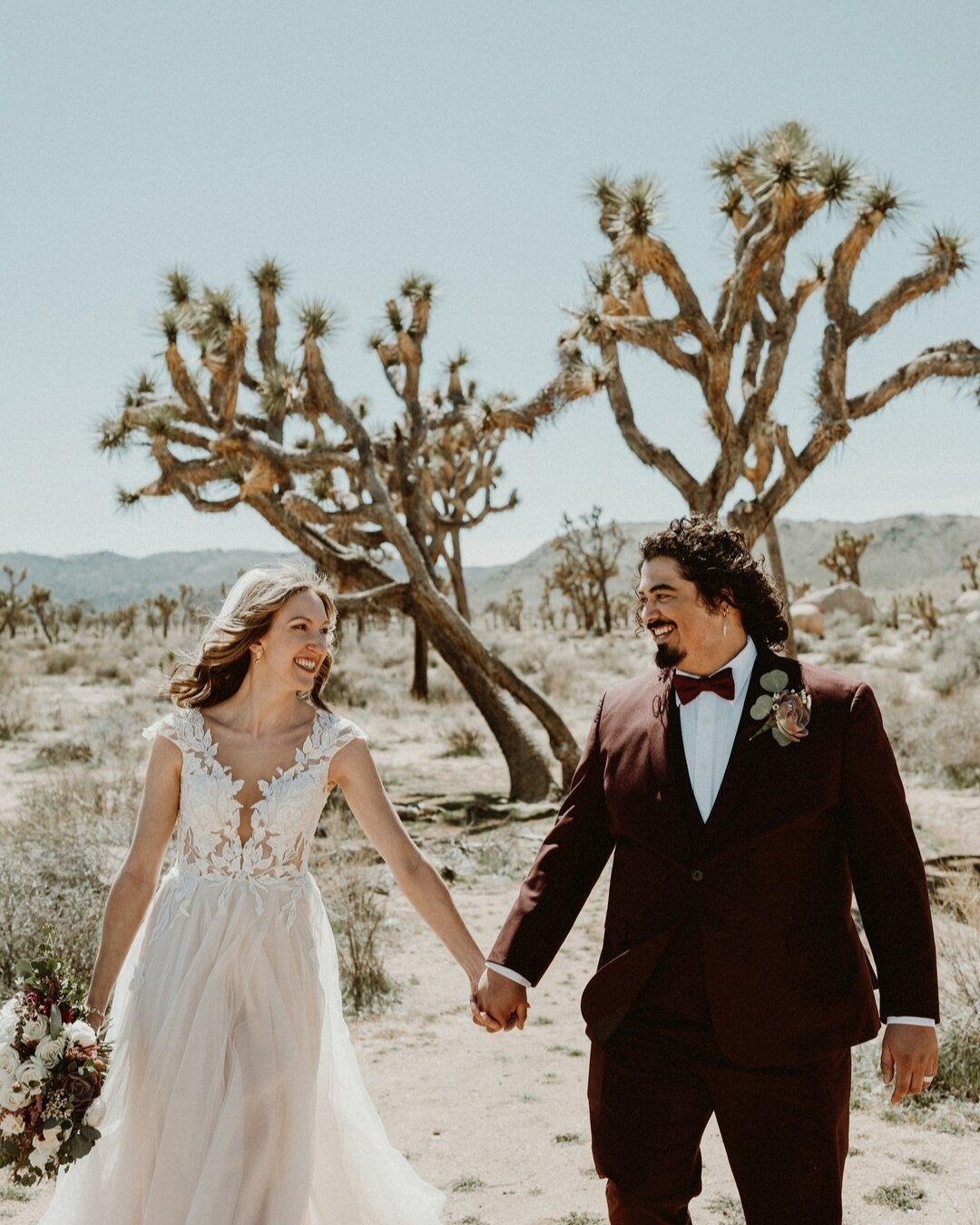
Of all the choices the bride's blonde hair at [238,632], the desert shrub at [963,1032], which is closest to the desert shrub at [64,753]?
the desert shrub at [963,1032]

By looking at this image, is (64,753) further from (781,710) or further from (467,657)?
(781,710)

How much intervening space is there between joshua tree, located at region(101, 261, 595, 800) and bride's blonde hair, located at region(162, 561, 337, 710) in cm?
734

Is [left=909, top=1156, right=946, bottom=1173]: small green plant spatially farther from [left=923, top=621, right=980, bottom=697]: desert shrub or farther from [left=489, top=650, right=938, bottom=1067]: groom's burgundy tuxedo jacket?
[left=923, top=621, right=980, bottom=697]: desert shrub

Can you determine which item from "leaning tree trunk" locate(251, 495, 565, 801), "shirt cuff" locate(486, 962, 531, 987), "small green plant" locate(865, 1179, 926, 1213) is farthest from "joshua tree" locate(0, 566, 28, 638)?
"shirt cuff" locate(486, 962, 531, 987)

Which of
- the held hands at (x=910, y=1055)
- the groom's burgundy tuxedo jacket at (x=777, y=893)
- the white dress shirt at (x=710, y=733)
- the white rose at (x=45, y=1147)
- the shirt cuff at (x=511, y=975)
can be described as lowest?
the white rose at (x=45, y=1147)

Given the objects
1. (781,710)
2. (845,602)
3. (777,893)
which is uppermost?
(781,710)

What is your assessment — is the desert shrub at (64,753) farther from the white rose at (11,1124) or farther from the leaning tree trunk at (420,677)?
the white rose at (11,1124)

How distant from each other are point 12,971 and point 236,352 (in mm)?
7515

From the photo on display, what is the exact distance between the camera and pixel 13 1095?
238 centimetres

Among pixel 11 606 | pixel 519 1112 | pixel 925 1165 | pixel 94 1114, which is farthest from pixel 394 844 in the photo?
pixel 11 606

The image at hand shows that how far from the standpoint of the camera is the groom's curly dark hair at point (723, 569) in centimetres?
278

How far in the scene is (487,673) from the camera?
11258mm

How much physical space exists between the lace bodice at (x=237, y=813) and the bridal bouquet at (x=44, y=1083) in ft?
1.70

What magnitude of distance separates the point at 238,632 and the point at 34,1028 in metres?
1.12
